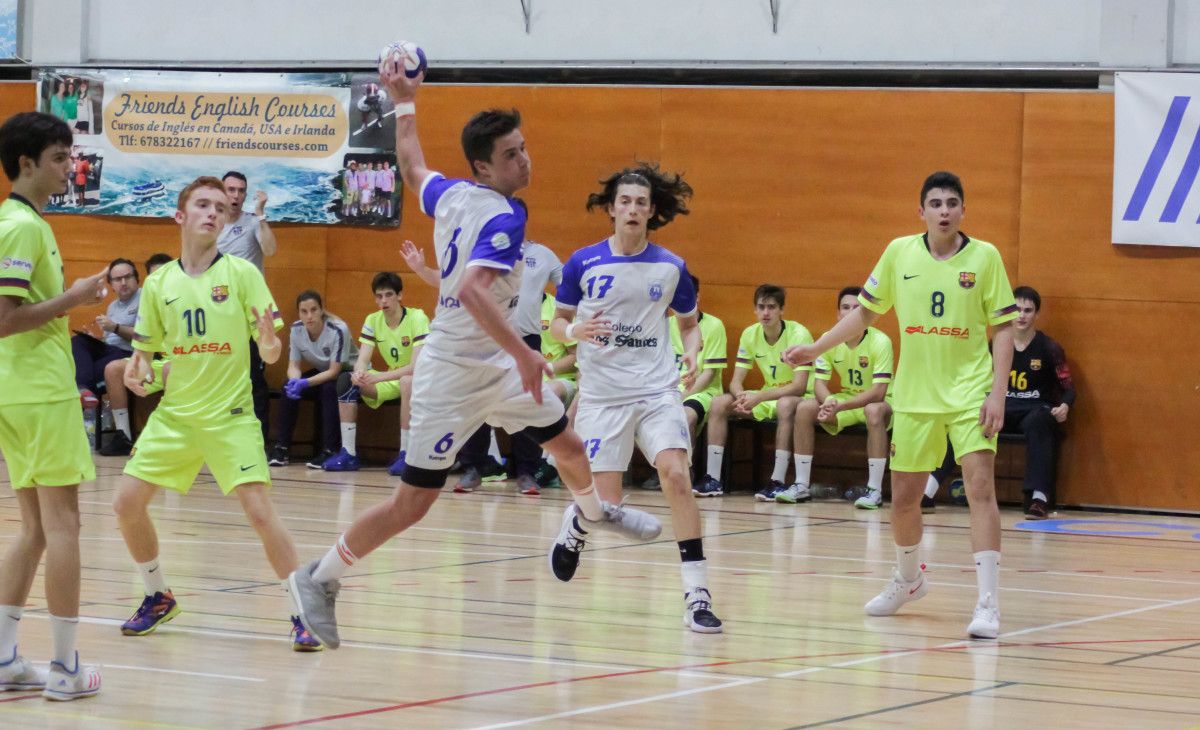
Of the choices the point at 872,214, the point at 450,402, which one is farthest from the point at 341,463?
the point at 450,402

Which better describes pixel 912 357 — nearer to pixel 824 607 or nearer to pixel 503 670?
pixel 824 607

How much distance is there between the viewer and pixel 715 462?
1334 cm

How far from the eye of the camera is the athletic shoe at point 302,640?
20.2ft

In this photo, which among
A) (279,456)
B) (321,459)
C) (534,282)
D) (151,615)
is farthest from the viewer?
(279,456)

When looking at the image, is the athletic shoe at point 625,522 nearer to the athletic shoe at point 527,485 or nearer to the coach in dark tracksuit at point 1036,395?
the athletic shoe at point 527,485

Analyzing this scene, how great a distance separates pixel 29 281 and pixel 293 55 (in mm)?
10701

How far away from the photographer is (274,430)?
50.6 feet

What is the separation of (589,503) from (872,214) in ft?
24.0

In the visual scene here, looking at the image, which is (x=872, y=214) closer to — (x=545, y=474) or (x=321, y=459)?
(x=545, y=474)

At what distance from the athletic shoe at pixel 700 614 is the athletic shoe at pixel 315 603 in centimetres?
155

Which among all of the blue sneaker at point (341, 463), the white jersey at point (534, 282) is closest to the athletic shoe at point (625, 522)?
A: the white jersey at point (534, 282)

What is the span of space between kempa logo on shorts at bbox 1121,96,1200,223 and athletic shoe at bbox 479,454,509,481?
540cm

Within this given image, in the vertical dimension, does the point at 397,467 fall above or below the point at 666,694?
above

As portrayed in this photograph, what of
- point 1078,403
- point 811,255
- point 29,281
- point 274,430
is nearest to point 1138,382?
point 1078,403
